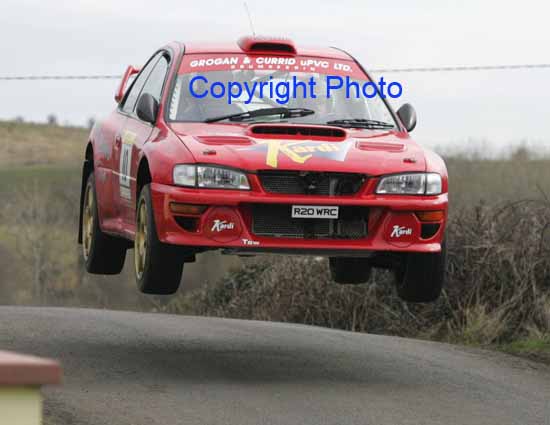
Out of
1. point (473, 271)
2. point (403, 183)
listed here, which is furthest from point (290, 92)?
point (473, 271)

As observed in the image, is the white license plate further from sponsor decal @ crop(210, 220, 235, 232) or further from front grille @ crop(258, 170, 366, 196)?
sponsor decal @ crop(210, 220, 235, 232)

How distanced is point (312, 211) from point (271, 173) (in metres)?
0.36

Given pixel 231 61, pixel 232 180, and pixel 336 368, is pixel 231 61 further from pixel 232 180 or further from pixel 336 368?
pixel 336 368

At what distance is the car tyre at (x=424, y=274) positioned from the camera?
933 centimetres

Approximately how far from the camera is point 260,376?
10023mm

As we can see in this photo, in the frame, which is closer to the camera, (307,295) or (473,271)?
(473,271)

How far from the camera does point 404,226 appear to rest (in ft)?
29.3

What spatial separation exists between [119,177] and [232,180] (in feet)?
6.12

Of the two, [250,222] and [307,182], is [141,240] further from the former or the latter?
[307,182]

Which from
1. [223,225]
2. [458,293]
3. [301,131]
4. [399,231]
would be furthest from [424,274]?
[458,293]

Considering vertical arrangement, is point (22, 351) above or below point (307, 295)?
above

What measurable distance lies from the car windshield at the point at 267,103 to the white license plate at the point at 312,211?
3.00 feet

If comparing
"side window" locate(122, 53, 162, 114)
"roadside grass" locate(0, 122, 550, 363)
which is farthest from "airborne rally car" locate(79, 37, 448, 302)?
"roadside grass" locate(0, 122, 550, 363)

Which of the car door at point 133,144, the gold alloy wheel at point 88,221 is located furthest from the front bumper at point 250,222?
the gold alloy wheel at point 88,221
